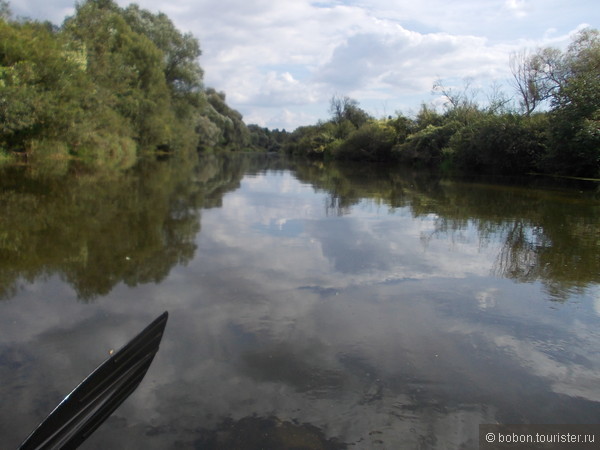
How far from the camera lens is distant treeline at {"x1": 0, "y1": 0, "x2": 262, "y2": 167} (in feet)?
62.1

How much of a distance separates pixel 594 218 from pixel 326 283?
9.41m

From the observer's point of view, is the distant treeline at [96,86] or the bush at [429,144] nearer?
the distant treeline at [96,86]

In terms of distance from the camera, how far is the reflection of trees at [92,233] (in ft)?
18.1

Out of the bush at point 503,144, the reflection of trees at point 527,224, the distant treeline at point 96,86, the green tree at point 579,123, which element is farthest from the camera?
the bush at point 503,144

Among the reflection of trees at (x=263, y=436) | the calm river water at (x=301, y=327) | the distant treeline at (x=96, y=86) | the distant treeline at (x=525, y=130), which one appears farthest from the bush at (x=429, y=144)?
the reflection of trees at (x=263, y=436)

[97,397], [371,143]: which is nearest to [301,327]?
[97,397]

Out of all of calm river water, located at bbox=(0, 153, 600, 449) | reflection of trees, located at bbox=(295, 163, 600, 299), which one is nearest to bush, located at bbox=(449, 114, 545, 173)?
reflection of trees, located at bbox=(295, 163, 600, 299)

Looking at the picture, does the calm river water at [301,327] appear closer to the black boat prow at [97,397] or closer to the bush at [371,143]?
the black boat prow at [97,397]

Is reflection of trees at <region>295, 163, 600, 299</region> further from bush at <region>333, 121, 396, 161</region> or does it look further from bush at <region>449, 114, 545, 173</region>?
bush at <region>333, 121, 396, 161</region>

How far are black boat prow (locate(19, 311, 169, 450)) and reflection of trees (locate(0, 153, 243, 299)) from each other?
90.6 inches

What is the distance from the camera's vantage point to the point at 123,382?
271cm

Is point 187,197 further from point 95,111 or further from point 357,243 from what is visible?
point 95,111

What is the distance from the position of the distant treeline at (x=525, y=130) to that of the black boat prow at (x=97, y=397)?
24.4 metres

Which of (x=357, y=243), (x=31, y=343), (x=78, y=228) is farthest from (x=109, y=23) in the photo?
(x=31, y=343)
